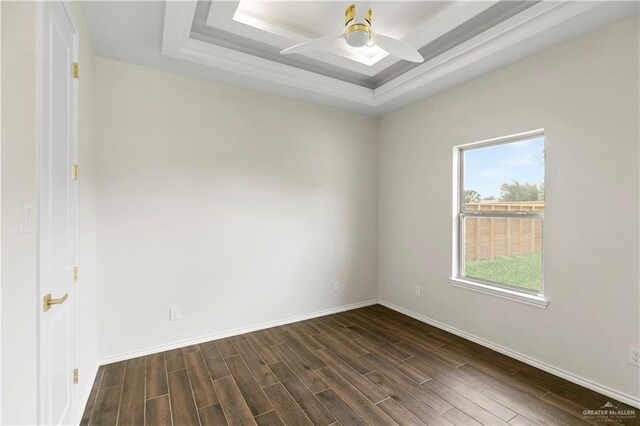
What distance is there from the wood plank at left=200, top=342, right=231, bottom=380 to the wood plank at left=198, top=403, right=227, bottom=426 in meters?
0.37

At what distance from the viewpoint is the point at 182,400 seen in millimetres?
2090

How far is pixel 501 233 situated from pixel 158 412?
3.20 meters

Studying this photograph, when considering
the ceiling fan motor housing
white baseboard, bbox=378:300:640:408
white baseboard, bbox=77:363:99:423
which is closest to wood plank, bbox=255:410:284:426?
white baseboard, bbox=77:363:99:423

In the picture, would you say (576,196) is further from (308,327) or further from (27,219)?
(27,219)

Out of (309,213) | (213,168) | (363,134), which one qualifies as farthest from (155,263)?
(363,134)

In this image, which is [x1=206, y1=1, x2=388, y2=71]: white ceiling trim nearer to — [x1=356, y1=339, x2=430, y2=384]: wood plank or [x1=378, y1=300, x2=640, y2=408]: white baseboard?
[x1=356, y1=339, x2=430, y2=384]: wood plank

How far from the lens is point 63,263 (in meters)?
1.58

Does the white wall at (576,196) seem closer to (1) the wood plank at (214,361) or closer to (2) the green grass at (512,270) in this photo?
(2) the green grass at (512,270)

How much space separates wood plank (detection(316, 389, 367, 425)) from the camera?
1.90 m

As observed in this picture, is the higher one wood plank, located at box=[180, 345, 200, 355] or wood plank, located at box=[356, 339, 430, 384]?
wood plank, located at box=[180, 345, 200, 355]

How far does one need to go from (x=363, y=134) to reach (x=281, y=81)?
1496 millimetres

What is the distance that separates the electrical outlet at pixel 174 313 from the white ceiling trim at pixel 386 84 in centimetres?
230

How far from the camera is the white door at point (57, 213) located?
127 cm

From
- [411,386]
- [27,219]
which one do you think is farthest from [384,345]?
[27,219]
